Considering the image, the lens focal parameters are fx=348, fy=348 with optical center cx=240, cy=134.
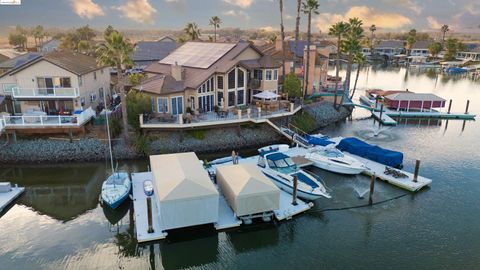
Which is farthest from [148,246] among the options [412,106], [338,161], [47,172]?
[412,106]

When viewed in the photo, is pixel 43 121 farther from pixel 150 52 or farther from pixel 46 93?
pixel 150 52

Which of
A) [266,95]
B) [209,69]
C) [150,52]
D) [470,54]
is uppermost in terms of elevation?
[150,52]

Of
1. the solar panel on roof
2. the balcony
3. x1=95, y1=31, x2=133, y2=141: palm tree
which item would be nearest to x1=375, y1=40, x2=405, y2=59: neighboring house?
the solar panel on roof

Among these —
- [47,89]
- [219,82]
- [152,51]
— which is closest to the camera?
[47,89]

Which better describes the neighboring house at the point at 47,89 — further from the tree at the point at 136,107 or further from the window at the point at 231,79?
the window at the point at 231,79

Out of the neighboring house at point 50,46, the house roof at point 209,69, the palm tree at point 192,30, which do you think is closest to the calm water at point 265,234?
the house roof at point 209,69

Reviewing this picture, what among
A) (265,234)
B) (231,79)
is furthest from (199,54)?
(265,234)
